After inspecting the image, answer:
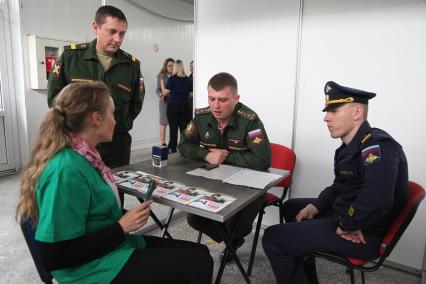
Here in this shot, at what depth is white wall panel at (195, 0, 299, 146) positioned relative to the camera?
2736 mm

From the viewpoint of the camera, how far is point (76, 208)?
1.08 metres

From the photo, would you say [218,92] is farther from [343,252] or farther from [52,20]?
[52,20]

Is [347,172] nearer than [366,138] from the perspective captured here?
No

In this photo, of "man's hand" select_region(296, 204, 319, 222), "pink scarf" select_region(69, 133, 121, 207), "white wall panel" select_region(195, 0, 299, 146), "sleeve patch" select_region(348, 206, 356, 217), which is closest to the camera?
"pink scarf" select_region(69, 133, 121, 207)

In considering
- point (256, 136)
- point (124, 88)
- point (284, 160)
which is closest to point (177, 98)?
point (124, 88)

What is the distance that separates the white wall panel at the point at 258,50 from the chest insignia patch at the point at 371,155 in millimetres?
1290

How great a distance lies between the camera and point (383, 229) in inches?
62.0

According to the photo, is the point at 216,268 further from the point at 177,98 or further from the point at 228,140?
the point at 177,98

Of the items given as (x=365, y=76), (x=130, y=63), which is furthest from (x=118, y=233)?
(x=365, y=76)

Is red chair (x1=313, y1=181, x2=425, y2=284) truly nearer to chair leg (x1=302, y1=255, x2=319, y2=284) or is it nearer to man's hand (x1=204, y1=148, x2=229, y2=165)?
chair leg (x1=302, y1=255, x2=319, y2=284)

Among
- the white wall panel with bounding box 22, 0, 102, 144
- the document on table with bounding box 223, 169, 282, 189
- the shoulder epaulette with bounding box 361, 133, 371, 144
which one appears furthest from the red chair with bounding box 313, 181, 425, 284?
the white wall panel with bounding box 22, 0, 102, 144

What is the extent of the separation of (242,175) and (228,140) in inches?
17.5

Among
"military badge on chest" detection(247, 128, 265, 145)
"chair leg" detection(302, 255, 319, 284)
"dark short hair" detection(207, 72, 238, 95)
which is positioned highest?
"dark short hair" detection(207, 72, 238, 95)

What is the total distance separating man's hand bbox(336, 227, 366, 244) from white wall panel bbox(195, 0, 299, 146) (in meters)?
1.32
